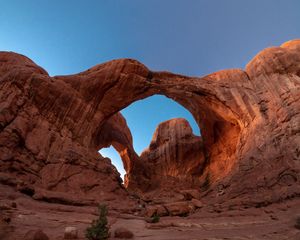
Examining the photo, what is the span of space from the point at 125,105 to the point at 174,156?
13.6 metres

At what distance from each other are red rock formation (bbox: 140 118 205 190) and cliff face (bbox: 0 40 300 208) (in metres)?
3.17

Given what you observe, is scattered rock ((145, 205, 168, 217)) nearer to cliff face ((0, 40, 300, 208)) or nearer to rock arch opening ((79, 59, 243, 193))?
cliff face ((0, 40, 300, 208))

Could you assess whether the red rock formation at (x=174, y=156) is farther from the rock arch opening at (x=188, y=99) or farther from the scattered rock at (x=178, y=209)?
the scattered rock at (x=178, y=209)

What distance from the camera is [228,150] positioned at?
25.6 m

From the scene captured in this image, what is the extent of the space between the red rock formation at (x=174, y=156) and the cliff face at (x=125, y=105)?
10.4 ft

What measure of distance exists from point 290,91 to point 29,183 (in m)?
A: 19.2

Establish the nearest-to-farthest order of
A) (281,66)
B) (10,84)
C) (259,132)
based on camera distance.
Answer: (10,84), (259,132), (281,66)

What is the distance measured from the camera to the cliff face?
49.1 feet

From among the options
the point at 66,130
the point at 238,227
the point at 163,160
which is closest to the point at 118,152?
the point at 163,160

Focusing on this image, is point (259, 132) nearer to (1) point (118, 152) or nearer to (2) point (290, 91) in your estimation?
(2) point (290, 91)

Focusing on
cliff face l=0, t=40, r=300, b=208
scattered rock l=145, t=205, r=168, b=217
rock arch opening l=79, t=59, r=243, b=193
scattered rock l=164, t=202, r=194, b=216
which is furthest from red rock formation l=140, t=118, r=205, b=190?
scattered rock l=145, t=205, r=168, b=217

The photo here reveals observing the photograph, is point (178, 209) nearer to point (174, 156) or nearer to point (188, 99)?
point (188, 99)

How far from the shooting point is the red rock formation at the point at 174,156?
1229 inches

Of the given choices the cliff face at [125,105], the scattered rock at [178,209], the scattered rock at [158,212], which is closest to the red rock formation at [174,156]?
the cliff face at [125,105]
